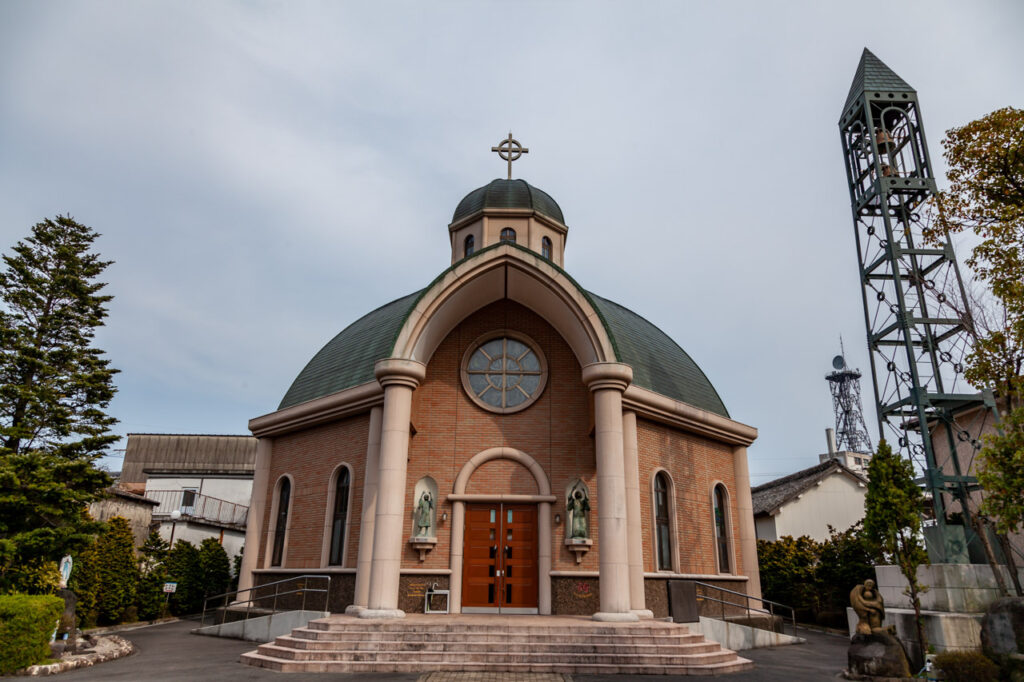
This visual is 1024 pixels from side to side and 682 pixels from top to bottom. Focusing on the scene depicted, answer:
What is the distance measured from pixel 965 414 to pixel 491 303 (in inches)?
485

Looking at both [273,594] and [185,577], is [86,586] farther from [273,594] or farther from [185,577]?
[273,594]

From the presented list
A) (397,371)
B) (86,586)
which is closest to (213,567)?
(86,586)

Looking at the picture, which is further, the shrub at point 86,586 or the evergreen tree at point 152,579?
the evergreen tree at point 152,579

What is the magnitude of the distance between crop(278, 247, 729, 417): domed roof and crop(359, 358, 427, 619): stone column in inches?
98.3

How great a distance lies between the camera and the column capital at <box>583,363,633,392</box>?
14.3 meters

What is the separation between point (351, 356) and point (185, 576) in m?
11.5

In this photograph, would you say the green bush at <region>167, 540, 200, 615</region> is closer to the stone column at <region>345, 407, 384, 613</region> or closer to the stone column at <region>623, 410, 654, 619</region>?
the stone column at <region>345, 407, 384, 613</region>

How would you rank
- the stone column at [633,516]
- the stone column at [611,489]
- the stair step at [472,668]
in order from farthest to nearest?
the stone column at [633,516] < the stone column at [611,489] < the stair step at [472,668]

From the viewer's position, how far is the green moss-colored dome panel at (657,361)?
17609mm

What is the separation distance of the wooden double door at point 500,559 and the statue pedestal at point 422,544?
2.78 feet

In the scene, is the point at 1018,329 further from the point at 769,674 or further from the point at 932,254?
the point at 769,674

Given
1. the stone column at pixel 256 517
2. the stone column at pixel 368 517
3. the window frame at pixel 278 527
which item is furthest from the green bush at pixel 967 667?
the stone column at pixel 256 517

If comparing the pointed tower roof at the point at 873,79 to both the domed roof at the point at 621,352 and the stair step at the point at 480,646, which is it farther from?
the stair step at the point at 480,646

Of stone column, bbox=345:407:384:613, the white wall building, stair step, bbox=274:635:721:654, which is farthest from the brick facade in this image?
the white wall building
